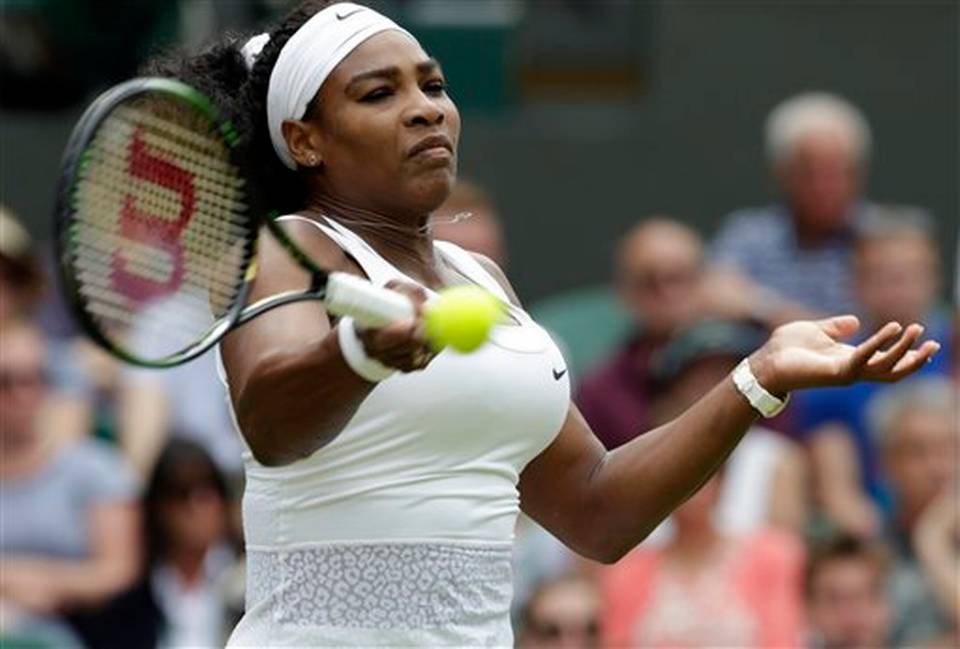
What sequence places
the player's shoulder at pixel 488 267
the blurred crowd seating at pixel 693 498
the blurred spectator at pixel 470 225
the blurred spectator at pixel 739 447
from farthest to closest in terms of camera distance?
the blurred spectator at pixel 470 225, the blurred spectator at pixel 739 447, the blurred crowd seating at pixel 693 498, the player's shoulder at pixel 488 267

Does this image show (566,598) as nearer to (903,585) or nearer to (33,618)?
(903,585)

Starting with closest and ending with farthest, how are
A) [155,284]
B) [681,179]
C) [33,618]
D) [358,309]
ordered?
[358,309] < [155,284] < [33,618] < [681,179]

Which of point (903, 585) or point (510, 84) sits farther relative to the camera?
point (510, 84)

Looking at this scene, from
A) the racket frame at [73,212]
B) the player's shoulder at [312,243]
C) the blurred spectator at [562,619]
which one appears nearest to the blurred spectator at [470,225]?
the blurred spectator at [562,619]

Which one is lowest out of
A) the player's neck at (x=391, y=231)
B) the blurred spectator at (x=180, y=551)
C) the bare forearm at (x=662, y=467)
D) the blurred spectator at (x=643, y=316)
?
the blurred spectator at (x=180, y=551)

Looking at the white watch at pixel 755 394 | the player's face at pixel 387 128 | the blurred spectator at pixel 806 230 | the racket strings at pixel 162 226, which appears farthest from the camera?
the blurred spectator at pixel 806 230

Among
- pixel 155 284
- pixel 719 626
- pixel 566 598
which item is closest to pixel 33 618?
pixel 566 598

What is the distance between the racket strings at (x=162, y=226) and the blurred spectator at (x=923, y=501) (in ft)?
12.8

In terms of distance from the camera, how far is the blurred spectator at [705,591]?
6.77m

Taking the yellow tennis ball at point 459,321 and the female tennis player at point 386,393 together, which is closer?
the yellow tennis ball at point 459,321

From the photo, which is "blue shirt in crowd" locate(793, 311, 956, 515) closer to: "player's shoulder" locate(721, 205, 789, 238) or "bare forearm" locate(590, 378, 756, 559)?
"player's shoulder" locate(721, 205, 789, 238)

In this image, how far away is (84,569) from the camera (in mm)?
7367

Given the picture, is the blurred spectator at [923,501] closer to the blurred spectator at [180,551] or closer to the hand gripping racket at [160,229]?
the blurred spectator at [180,551]

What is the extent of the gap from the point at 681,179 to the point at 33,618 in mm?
2916
